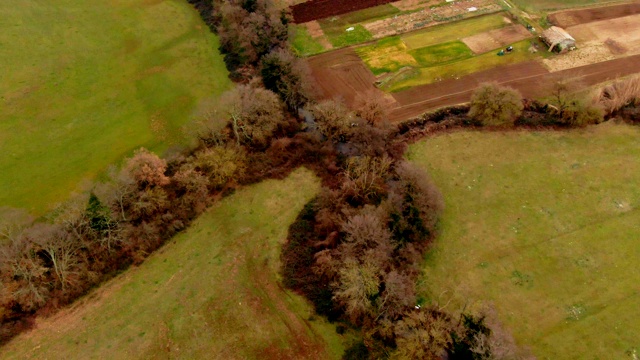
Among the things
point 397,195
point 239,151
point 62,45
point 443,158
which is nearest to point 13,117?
point 62,45

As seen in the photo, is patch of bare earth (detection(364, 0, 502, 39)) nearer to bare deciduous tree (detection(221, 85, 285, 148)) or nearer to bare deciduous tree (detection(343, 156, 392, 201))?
bare deciduous tree (detection(221, 85, 285, 148))

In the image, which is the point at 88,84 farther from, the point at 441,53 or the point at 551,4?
the point at 551,4

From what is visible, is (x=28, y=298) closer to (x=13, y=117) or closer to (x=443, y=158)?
(x=13, y=117)

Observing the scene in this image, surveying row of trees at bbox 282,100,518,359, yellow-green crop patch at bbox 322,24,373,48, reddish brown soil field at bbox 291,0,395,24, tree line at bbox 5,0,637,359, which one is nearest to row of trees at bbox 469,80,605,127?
tree line at bbox 5,0,637,359

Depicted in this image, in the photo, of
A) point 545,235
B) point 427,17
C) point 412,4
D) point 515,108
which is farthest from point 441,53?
point 545,235

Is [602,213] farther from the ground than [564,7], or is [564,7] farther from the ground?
[564,7]

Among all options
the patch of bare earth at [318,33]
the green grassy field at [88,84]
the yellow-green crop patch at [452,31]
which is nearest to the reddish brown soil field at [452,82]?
the patch of bare earth at [318,33]
